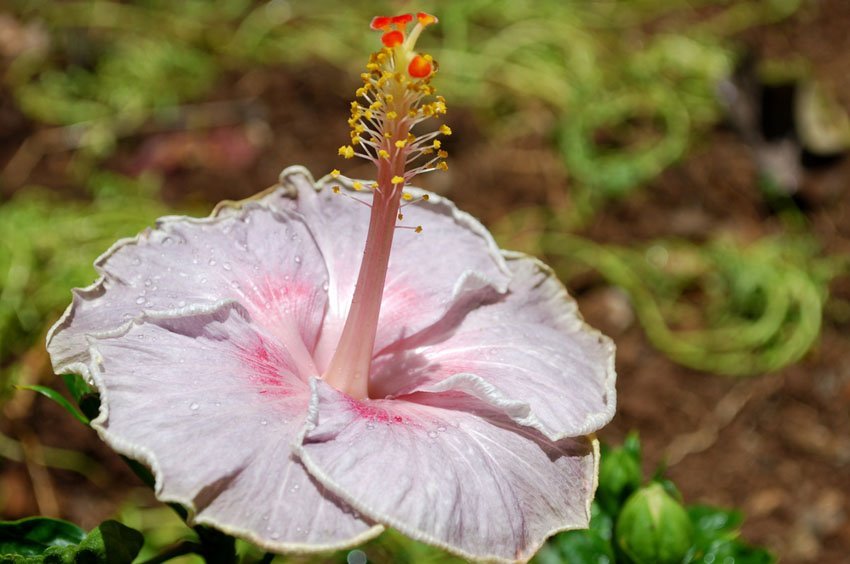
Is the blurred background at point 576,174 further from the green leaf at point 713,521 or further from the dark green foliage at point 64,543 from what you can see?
the dark green foliage at point 64,543

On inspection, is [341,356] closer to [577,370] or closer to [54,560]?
[577,370]

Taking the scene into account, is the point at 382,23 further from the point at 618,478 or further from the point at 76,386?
the point at 618,478

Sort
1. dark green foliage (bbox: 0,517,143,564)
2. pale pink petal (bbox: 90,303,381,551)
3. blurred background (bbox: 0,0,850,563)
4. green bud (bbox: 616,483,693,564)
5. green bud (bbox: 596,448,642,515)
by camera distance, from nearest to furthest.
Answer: pale pink petal (bbox: 90,303,381,551) → dark green foliage (bbox: 0,517,143,564) → green bud (bbox: 616,483,693,564) → green bud (bbox: 596,448,642,515) → blurred background (bbox: 0,0,850,563)

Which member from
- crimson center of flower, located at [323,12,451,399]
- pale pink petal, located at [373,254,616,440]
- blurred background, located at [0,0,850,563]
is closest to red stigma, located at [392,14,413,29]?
crimson center of flower, located at [323,12,451,399]

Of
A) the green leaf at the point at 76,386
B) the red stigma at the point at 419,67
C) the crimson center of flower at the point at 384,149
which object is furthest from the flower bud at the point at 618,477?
the green leaf at the point at 76,386

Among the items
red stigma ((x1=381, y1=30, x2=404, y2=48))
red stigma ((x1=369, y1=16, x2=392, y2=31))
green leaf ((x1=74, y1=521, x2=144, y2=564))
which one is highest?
red stigma ((x1=369, y1=16, x2=392, y2=31))

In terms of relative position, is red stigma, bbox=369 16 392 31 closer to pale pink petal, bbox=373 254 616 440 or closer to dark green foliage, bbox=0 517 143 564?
pale pink petal, bbox=373 254 616 440

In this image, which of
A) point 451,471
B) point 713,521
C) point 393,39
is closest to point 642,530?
point 713,521

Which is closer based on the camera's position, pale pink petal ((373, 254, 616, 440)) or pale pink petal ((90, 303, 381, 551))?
pale pink petal ((90, 303, 381, 551))
